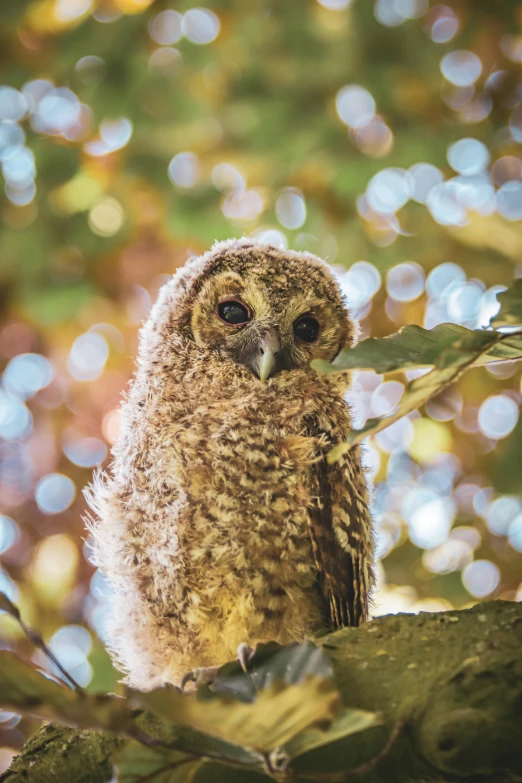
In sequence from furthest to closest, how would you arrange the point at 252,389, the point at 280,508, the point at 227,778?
1. the point at 252,389
2. the point at 280,508
3. the point at 227,778

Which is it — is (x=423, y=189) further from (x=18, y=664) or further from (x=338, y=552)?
(x=18, y=664)

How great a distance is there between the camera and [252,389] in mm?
1793

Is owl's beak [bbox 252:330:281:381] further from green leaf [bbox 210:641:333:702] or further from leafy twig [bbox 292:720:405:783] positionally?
leafy twig [bbox 292:720:405:783]

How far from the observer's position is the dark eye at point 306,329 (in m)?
2.03

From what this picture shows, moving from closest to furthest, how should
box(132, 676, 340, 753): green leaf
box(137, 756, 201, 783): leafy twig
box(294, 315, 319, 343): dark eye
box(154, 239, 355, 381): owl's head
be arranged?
1. box(132, 676, 340, 753): green leaf
2. box(137, 756, 201, 783): leafy twig
3. box(154, 239, 355, 381): owl's head
4. box(294, 315, 319, 343): dark eye

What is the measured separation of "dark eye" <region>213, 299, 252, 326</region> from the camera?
6.52 feet

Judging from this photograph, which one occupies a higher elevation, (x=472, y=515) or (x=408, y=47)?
(x=408, y=47)

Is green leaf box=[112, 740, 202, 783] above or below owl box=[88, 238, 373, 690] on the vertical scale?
below

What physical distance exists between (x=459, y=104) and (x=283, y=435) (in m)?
2.42

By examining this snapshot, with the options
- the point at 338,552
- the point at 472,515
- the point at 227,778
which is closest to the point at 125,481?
the point at 338,552

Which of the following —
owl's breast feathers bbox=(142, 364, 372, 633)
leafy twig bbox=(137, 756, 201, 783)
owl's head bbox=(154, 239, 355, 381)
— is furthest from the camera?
owl's head bbox=(154, 239, 355, 381)

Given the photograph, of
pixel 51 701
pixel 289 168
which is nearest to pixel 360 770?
pixel 51 701

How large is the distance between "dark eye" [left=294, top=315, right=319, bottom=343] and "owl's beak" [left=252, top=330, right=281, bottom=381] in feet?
0.52

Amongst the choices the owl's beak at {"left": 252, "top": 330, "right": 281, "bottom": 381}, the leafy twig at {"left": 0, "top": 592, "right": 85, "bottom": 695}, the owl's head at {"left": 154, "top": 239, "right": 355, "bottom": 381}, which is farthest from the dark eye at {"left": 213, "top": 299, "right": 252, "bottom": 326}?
the leafy twig at {"left": 0, "top": 592, "right": 85, "bottom": 695}
